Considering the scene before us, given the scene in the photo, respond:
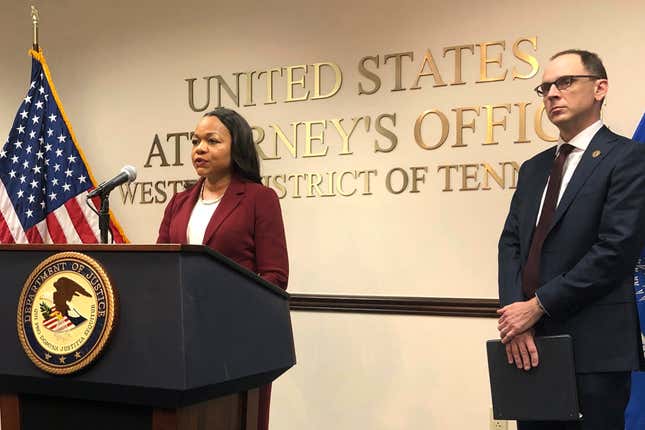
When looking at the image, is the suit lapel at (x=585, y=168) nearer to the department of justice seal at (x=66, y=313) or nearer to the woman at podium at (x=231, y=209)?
the woman at podium at (x=231, y=209)

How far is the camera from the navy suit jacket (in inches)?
75.1

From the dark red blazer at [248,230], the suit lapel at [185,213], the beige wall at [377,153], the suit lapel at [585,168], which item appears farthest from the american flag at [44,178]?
the suit lapel at [585,168]

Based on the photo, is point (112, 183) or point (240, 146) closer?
point (112, 183)

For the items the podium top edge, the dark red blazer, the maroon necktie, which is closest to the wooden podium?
the podium top edge

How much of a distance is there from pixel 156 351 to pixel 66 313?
0.86 ft

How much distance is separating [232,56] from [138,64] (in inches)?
24.2

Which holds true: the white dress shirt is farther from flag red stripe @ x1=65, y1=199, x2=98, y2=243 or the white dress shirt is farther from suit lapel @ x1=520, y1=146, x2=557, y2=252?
flag red stripe @ x1=65, y1=199, x2=98, y2=243

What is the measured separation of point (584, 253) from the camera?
1.99m

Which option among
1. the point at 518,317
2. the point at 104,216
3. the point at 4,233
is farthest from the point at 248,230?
the point at 4,233

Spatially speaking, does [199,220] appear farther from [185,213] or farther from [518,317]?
[518,317]

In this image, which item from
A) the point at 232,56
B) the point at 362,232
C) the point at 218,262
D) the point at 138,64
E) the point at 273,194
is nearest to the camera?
the point at 218,262

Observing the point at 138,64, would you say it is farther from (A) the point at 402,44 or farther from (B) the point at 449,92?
(B) the point at 449,92

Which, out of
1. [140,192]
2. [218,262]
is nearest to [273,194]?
[218,262]

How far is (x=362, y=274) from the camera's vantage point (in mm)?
3346
